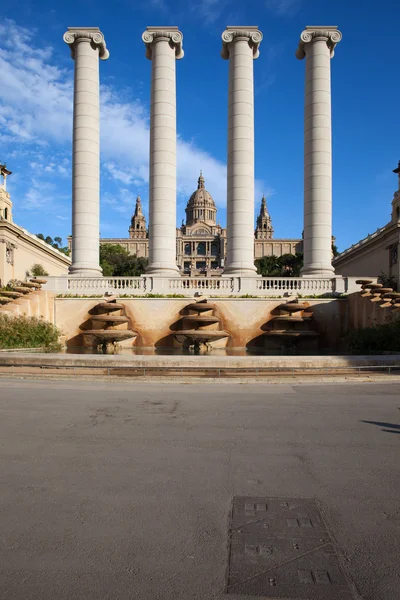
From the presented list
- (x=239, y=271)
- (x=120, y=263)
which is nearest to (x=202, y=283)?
(x=239, y=271)

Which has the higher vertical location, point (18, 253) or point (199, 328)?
point (18, 253)

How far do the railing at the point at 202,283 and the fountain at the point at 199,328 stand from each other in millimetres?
2781

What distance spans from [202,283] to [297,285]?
6965 mm

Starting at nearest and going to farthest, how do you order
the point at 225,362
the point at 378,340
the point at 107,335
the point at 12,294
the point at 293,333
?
the point at 225,362 → the point at 378,340 → the point at 107,335 → the point at 293,333 → the point at 12,294

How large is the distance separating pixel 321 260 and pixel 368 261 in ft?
103

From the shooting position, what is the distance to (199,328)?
90.9 ft

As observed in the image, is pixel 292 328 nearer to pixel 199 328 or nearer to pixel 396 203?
pixel 199 328

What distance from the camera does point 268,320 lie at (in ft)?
94.1

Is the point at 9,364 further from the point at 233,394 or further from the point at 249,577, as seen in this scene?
the point at 249,577

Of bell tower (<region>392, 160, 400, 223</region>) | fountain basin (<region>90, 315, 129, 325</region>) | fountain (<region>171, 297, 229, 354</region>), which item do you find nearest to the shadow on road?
fountain (<region>171, 297, 229, 354</region>)

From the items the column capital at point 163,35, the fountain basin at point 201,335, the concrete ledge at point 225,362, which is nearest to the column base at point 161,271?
the fountain basin at point 201,335

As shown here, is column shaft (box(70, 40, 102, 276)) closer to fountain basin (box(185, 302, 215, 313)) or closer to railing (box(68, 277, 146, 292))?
railing (box(68, 277, 146, 292))

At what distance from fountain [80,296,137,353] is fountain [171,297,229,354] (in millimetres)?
3268

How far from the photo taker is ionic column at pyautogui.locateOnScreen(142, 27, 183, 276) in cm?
3400
